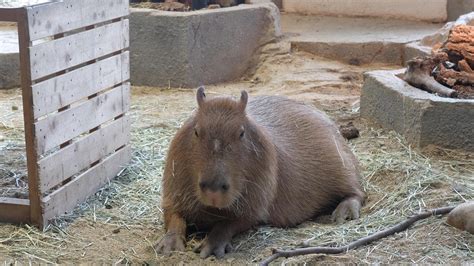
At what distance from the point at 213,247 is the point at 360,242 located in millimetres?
748

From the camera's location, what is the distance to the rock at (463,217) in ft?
13.3

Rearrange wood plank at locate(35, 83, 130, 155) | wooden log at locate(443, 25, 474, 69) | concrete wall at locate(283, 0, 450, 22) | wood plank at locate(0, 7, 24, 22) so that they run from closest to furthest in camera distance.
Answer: wood plank at locate(0, 7, 24, 22), wood plank at locate(35, 83, 130, 155), wooden log at locate(443, 25, 474, 69), concrete wall at locate(283, 0, 450, 22)

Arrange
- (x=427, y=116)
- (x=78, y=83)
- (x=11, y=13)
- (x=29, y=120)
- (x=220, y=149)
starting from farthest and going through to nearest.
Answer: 1. (x=427, y=116)
2. (x=78, y=83)
3. (x=29, y=120)
4. (x=11, y=13)
5. (x=220, y=149)

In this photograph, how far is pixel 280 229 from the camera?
14.7 feet

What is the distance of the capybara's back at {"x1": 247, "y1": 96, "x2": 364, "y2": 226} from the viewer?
15.1 ft

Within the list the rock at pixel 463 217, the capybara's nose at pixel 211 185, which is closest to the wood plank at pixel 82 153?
the capybara's nose at pixel 211 185

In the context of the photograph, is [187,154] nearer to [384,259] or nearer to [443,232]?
[384,259]

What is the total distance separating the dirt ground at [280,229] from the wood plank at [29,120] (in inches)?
4.8

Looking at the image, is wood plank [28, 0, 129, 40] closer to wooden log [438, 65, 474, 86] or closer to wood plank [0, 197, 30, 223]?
wood plank [0, 197, 30, 223]

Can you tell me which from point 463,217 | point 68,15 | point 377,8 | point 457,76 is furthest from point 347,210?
point 377,8

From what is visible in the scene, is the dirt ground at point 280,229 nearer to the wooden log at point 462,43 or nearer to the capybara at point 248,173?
the capybara at point 248,173

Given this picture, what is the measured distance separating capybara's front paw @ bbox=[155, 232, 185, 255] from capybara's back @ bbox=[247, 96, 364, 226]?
0.60 meters

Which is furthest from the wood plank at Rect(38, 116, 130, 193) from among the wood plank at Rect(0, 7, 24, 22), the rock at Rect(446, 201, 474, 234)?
the rock at Rect(446, 201, 474, 234)

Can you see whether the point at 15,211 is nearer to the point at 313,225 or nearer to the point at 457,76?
the point at 313,225
